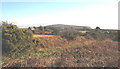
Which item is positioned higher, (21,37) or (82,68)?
(21,37)

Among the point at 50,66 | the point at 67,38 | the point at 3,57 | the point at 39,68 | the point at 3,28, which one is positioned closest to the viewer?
the point at 39,68

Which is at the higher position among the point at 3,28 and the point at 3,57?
the point at 3,28

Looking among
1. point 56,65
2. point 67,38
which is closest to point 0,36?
point 56,65

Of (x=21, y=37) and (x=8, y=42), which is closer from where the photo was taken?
(x=8, y=42)

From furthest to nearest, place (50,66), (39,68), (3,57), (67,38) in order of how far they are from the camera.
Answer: (67,38)
(3,57)
(50,66)
(39,68)

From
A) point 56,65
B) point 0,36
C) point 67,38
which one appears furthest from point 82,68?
point 67,38

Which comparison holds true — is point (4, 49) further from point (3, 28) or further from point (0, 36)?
point (3, 28)

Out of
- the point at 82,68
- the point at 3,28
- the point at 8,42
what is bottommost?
the point at 82,68

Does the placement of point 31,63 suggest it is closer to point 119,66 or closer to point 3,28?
point 3,28

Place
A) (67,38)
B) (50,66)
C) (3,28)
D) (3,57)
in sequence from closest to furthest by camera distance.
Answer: (50,66), (3,57), (3,28), (67,38)
